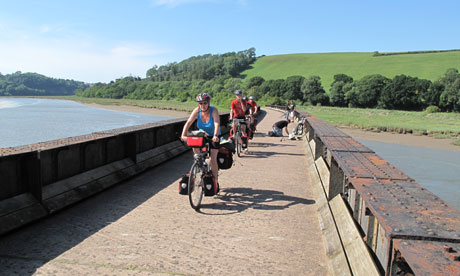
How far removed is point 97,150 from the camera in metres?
7.22

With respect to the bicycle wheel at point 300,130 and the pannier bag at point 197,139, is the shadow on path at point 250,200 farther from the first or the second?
the bicycle wheel at point 300,130

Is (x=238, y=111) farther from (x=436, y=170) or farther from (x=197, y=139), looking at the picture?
(x=436, y=170)

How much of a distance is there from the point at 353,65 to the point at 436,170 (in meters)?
127

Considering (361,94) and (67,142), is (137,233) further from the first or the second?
(361,94)

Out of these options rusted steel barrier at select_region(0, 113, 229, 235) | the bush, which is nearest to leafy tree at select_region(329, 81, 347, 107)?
the bush

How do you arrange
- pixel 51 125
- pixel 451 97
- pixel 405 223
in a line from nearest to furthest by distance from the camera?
1. pixel 405 223
2. pixel 51 125
3. pixel 451 97

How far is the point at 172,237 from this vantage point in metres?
4.69

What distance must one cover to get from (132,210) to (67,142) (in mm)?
1614

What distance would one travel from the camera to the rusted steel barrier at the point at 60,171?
480cm

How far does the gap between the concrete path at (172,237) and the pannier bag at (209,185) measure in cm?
17

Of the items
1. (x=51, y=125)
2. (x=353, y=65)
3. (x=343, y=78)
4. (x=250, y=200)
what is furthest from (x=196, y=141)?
(x=353, y=65)

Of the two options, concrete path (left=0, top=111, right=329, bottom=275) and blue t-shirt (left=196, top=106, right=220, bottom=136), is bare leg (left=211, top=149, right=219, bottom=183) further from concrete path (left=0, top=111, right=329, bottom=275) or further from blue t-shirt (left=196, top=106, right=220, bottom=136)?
concrete path (left=0, top=111, right=329, bottom=275)

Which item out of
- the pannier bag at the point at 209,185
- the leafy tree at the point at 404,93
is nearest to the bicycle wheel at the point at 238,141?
the pannier bag at the point at 209,185

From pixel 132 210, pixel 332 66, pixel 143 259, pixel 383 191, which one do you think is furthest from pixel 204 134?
pixel 332 66
